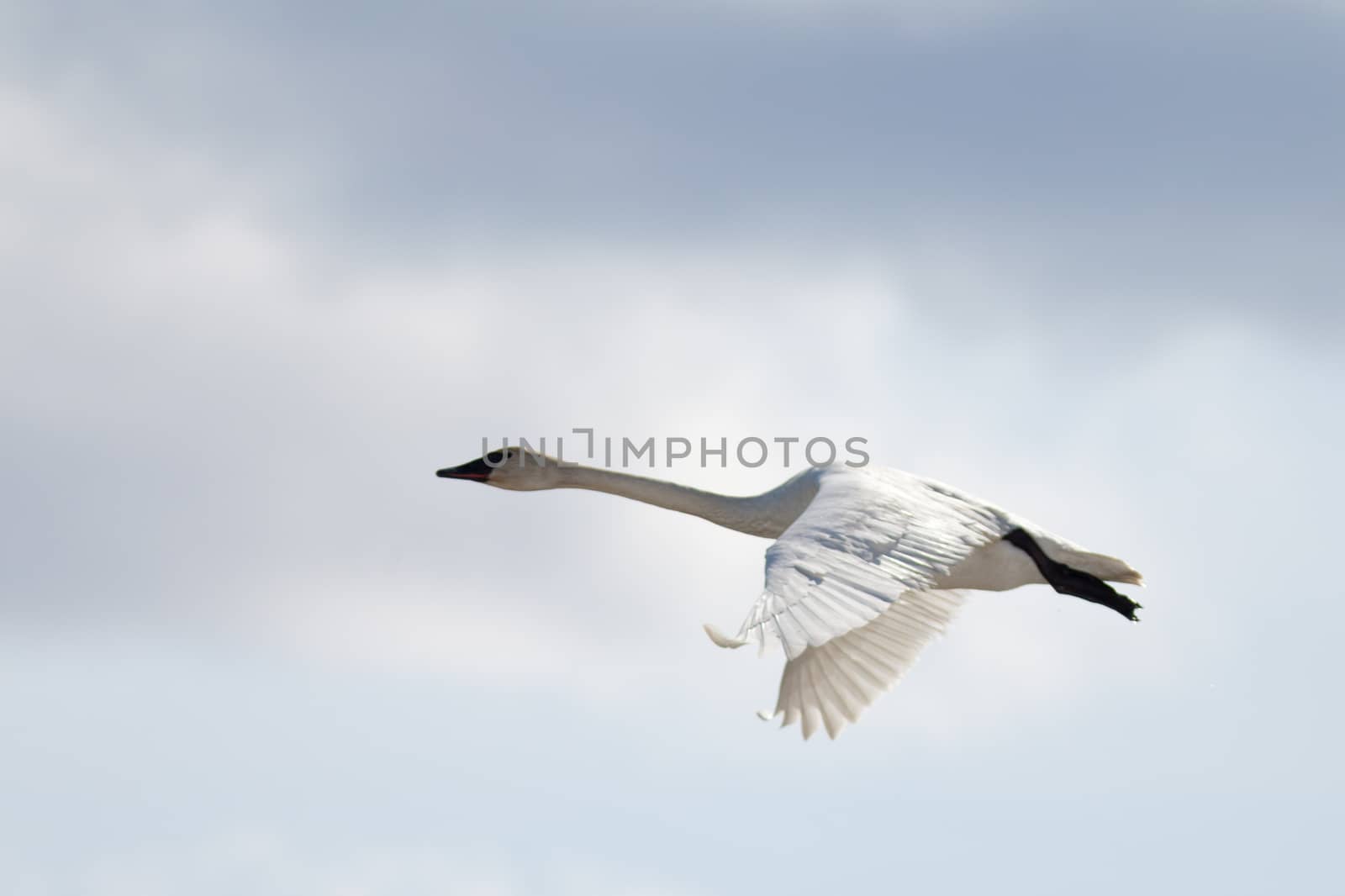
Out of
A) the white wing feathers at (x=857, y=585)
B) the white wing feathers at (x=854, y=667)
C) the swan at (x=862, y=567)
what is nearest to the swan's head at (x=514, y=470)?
the swan at (x=862, y=567)

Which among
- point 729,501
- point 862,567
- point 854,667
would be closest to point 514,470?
point 729,501

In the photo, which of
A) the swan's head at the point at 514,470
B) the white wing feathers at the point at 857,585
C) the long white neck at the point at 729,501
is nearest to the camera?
the white wing feathers at the point at 857,585

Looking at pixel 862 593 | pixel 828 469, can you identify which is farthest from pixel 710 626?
pixel 828 469

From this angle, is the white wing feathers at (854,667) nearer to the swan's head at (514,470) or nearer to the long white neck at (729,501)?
the long white neck at (729,501)

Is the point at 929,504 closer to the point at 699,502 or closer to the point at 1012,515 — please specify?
the point at 1012,515

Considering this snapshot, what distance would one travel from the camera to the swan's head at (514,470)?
21.2 meters

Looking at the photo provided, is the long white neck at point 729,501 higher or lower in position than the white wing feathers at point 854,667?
higher

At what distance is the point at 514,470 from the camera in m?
21.3

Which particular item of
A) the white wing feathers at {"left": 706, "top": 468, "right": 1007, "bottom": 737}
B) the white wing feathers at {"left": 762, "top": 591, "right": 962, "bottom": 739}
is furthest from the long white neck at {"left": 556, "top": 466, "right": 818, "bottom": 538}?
the white wing feathers at {"left": 762, "top": 591, "right": 962, "bottom": 739}

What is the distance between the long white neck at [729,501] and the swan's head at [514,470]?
69 centimetres

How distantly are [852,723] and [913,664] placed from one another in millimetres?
1172

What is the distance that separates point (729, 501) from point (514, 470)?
10.2 feet

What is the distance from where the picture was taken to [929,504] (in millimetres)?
17047

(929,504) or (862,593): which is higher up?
(929,504)
